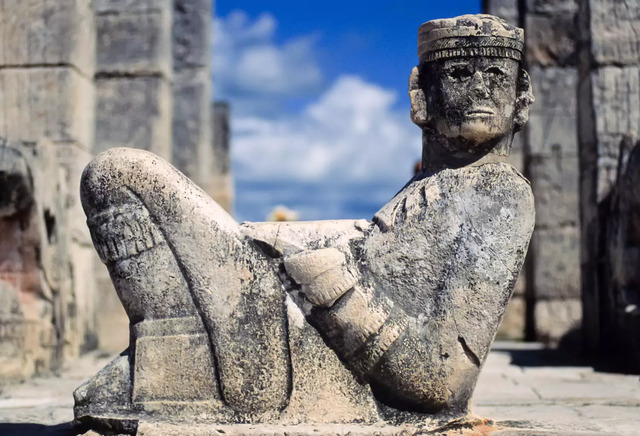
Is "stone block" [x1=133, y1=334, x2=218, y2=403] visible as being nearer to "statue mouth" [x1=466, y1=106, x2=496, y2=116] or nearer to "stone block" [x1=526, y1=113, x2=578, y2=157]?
"statue mouth" [x1=466, y1=106, x2=496, y2=116]

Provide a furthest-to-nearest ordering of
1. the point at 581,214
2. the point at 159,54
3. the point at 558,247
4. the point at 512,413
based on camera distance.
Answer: the point at 558,247 < the point at 159,54 < the point at 581,214 < the point at 512,413

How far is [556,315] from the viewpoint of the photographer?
8.80m

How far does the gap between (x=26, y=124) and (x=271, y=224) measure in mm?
4078

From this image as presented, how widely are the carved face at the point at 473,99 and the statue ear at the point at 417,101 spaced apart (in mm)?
66

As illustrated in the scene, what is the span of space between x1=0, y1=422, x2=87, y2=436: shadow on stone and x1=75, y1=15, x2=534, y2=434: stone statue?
12.1 inches

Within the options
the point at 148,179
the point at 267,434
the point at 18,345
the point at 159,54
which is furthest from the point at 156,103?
the point at 267,434

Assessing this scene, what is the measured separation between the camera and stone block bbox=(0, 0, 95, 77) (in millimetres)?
6723

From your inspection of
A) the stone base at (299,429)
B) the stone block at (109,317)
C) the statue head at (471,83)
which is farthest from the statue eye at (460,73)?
the stone block at (109,317)

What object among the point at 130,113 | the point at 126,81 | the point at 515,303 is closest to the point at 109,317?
the point at 130,113

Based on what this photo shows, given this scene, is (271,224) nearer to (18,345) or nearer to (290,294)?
(290,294)

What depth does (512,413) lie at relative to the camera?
4105 mm

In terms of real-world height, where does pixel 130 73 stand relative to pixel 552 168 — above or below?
above

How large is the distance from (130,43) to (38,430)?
5097mm

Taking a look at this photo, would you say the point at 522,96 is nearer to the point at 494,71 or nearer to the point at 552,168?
the point at 494,71
